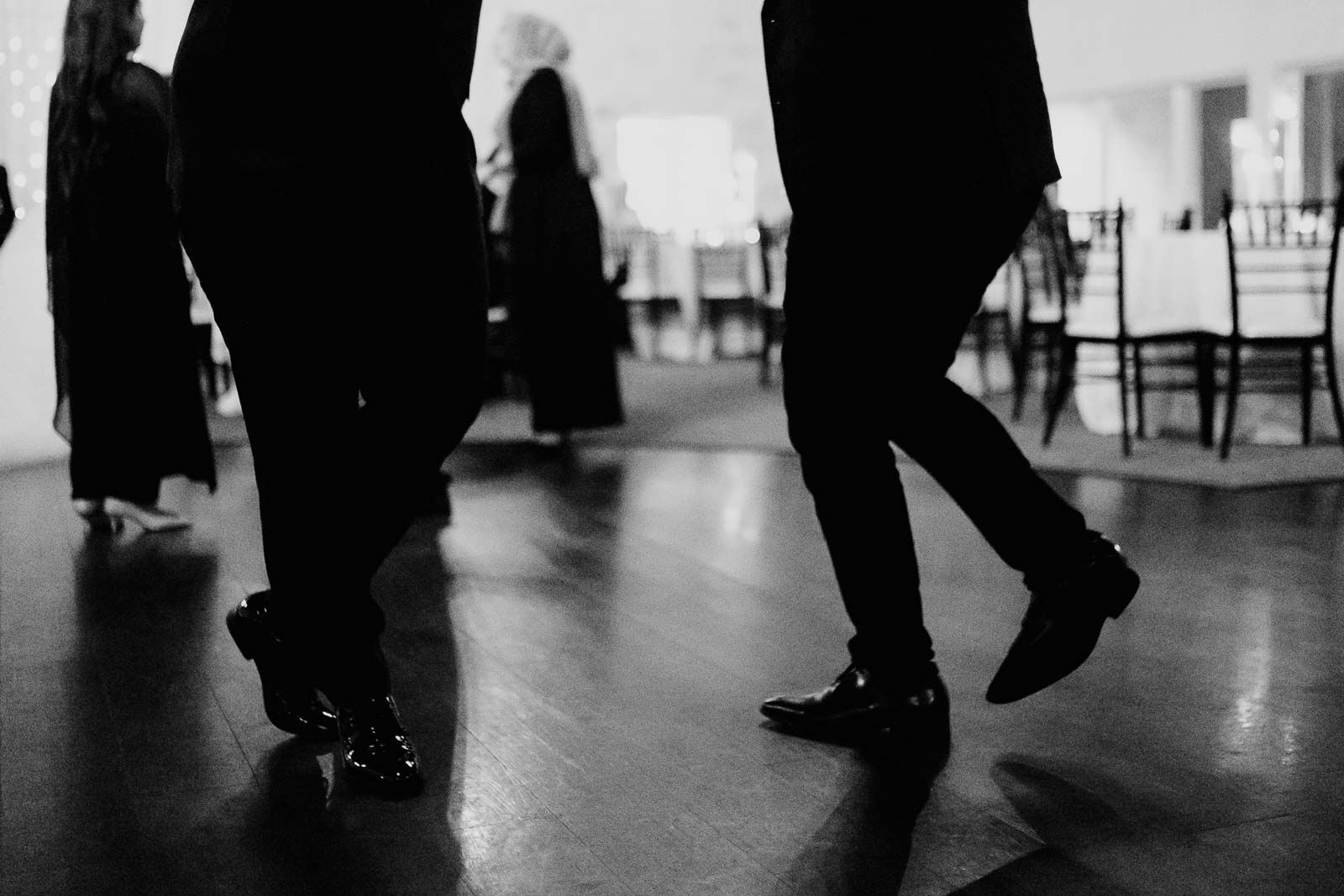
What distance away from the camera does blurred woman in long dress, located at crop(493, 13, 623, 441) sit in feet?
15.5

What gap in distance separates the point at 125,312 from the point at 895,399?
91.3 inches

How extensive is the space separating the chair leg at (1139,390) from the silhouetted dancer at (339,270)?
3382mm

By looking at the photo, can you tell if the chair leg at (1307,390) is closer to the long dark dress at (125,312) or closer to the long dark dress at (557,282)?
the long dark dress at (557,282)

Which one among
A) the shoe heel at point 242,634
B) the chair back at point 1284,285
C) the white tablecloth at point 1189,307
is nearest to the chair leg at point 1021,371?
the white tablecloth at point 1189,307

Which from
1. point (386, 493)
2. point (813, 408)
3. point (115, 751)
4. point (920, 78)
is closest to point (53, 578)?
point (115, 751)

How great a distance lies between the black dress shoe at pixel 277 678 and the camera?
191 centimetres

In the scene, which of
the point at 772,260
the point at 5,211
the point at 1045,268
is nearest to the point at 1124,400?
the point at 1045,268

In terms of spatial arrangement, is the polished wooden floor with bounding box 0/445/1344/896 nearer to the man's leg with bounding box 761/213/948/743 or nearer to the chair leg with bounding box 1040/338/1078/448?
the man's leg with bounding box 761/213/948/743

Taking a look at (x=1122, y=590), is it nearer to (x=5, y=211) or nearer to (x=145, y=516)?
(x=5, y=211)

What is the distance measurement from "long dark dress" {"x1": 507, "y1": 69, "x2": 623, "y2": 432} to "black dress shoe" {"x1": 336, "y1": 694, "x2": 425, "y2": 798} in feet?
10.3

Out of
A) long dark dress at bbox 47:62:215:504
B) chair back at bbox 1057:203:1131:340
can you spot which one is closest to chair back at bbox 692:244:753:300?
chair back at bbox 1057:203:1131:340

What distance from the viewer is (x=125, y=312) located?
3533 millimetres

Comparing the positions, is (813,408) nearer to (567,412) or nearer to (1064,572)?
(1064,572)

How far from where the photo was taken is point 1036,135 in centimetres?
176
